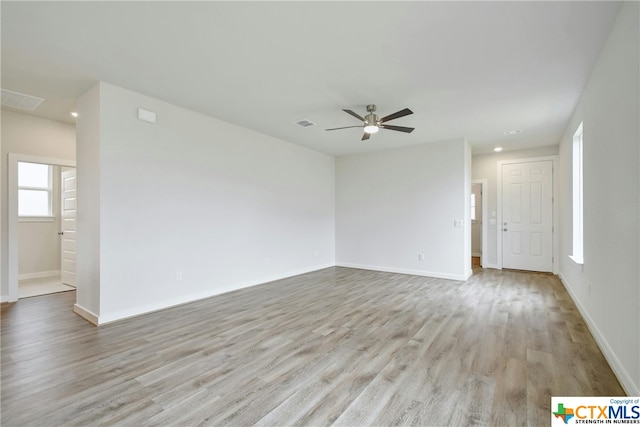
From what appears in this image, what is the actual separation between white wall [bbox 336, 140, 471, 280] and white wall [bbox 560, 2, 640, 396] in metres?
2.35

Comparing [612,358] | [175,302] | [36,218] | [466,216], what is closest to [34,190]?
[36,218]

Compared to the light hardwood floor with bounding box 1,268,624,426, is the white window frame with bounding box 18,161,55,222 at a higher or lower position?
higher

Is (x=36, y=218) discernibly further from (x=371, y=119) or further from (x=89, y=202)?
(x=371, y=119)

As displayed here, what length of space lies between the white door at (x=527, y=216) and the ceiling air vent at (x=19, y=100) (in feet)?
27.9

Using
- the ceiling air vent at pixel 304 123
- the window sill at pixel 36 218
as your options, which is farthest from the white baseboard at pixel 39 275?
the ceiling air vent at pixel 304 123

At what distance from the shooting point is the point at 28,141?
4480 mm

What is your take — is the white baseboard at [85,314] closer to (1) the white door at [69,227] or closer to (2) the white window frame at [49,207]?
(1) the white door at [69,227]

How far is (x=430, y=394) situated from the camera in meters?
2.03

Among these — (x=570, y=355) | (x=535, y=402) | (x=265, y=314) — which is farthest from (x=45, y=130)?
(x=570, y=355)

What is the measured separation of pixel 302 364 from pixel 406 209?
4.53m

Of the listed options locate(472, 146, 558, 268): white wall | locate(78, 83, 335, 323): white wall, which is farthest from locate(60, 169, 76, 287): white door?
locate(472, 146, 558, 268): white wall

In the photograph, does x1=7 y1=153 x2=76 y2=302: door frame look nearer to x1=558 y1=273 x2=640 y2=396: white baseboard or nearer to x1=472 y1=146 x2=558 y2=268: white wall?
x1=558 y1=273 x2=640 y2=396: white baseboard

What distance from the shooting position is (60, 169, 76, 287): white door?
203 inches

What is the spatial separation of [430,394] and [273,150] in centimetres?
471
